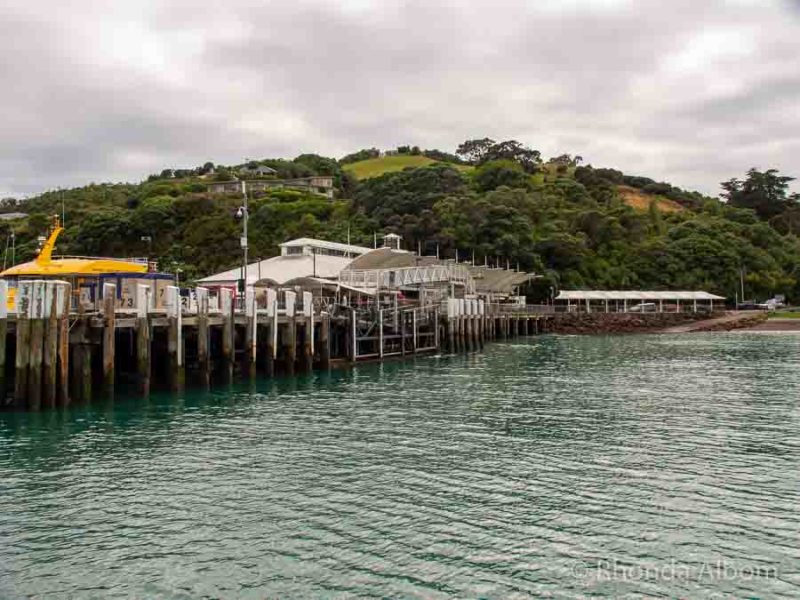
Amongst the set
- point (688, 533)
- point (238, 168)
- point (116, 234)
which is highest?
point (238, 168)

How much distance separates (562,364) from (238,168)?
473 ft

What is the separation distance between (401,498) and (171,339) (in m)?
→ 17.2

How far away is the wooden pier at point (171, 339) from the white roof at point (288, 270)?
31.3ft

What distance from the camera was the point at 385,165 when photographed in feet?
615

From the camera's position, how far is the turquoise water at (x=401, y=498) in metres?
10.8

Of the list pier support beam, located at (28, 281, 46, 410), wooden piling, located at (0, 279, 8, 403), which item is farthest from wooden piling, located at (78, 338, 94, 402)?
wooden piling, located at (0, 279, 8, 403)

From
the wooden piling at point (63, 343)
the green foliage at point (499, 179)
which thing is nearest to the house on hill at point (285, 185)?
the green foliage at point (499, 179)

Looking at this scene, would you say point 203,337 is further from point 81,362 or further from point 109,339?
point 81,362

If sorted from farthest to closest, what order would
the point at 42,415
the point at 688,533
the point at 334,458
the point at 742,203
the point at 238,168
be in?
the point at 238,168, the point at 742,203, the point at 42,415, the point at 334,458, the point at 688,533

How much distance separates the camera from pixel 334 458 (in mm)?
18047

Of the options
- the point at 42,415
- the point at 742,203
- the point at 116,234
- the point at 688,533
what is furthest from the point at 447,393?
the point at 742,203

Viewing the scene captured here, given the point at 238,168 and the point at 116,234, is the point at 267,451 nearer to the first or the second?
the point at 116,234

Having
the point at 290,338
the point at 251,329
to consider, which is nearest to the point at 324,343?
the point at 290,338

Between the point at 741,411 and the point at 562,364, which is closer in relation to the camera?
the point at 741,411
